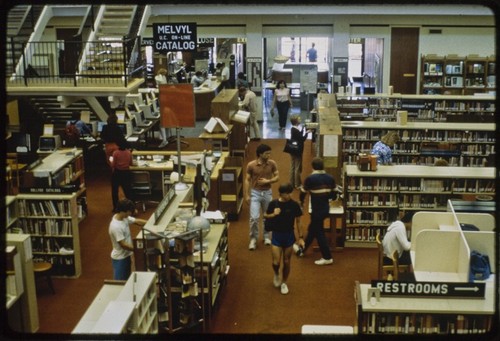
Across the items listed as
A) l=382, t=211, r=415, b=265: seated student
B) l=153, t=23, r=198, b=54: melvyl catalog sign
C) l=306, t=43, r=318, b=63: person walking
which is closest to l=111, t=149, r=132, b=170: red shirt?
l=153, t=23, r=198, b=54: melvyl catalog sign

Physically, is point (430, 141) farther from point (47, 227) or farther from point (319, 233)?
point (47, 227)

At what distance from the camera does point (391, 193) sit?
1011cm

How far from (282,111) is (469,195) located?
867 centimetres

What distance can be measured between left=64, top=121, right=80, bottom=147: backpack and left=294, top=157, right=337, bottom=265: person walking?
6.39 metres

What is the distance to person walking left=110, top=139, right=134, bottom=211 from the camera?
11195mm

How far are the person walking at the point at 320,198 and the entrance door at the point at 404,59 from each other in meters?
11.5

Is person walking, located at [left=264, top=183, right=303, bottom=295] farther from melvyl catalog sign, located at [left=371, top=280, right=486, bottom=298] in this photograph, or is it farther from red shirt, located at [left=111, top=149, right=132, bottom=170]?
red shirt, located at [left=111, top=149, right=132, bottom=170]

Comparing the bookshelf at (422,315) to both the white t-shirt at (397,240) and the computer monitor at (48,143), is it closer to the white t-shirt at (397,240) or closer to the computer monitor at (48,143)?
the white t-shirt at (397,240)

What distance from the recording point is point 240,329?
7465 mm

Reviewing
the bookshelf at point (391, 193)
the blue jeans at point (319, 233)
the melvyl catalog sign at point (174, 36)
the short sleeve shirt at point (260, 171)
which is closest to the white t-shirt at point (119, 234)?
the short sleeve shirt at point (260, 171)

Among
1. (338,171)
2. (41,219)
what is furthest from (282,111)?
(41,219)

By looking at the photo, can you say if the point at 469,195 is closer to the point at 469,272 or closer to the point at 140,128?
the point at 469,272

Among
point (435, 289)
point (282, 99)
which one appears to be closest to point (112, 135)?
point (435, 289)

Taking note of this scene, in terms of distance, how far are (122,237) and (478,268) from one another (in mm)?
3849
